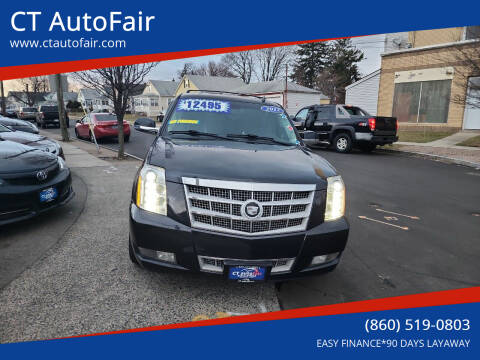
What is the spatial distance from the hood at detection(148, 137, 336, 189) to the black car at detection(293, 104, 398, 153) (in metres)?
9.28

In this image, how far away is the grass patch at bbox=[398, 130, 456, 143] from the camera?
54.8 ft

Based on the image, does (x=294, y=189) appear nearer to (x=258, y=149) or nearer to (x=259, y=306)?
(x=258, y=149)

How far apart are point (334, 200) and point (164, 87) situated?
59.7 meters

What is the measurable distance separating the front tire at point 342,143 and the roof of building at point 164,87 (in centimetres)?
4855

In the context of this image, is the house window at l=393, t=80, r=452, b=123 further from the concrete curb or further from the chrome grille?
the chrome grille

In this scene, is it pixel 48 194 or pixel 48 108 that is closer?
pixel 48 194

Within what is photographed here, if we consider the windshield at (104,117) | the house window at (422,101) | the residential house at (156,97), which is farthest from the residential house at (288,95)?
the windshield at (104,117)

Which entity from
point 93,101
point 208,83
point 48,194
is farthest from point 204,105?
point 93,101

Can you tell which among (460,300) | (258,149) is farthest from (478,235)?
(258,149)

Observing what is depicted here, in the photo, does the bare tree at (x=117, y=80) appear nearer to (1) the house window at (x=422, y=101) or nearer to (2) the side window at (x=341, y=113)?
(2) the side window at (x=341, y=113)

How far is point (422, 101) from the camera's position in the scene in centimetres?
1977

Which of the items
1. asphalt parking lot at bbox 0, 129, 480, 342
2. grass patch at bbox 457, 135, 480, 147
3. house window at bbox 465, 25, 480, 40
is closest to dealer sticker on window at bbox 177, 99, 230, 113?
asphalt parking lot at bbox 0, 129, 480, 342

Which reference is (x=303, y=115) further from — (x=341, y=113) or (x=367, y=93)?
(x=367, y=93)

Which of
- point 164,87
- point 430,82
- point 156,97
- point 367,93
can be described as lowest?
point 367,93
